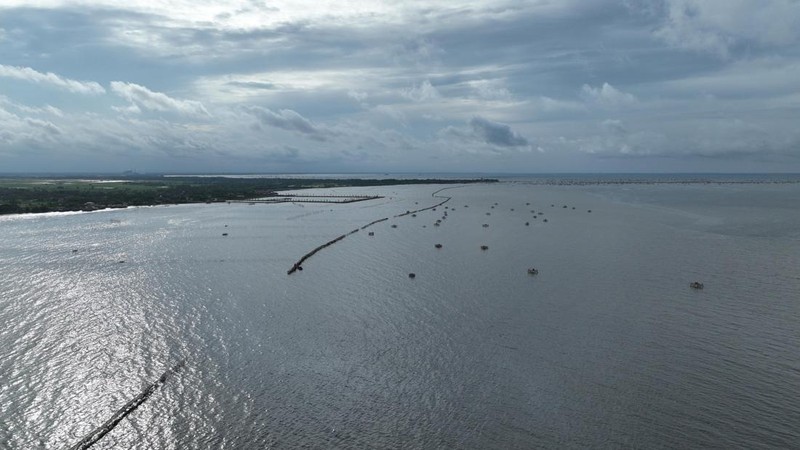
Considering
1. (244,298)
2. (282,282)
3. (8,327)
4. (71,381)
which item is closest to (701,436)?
(71,381)

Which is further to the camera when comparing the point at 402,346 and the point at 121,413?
the point at 402,346

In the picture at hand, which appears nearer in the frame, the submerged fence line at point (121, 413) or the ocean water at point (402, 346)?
the submerged fence line at point (121, 413)

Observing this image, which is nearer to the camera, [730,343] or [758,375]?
[758,375]

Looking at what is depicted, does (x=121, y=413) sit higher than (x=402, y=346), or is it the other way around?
(x=402, y=346)

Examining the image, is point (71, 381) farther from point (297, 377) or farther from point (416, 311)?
point (416, 311)
